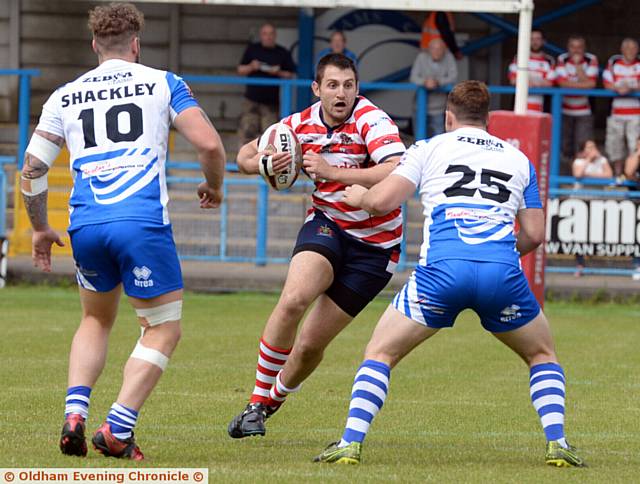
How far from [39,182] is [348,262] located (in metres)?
1.93

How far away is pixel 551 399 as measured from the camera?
6516 millimetres

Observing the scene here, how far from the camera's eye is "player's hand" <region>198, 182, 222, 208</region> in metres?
6.57

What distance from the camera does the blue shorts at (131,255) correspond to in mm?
6258

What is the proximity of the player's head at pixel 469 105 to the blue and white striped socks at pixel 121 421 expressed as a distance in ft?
6.84

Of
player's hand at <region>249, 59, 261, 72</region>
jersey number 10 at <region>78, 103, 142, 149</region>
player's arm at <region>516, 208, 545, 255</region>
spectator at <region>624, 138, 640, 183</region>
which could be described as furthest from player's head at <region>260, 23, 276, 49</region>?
jersey number 10 at <region>78, 103, 142, 149</region>

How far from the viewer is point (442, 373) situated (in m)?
10.5

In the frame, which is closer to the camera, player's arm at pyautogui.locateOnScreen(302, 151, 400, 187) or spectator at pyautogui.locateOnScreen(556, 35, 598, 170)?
player's arm at pyautogui.locateOnScreen(302, 151, 400, 187)

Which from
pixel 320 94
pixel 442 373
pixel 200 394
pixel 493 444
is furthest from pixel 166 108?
pixel 442 373

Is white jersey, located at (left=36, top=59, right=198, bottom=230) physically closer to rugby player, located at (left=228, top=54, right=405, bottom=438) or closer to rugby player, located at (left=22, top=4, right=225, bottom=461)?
rugby player, located at (left=22, top=4, right=225, bottom=461)

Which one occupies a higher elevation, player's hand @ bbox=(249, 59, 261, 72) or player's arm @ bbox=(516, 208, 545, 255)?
player's hand @ bbox=(249, 59, 261, 72)

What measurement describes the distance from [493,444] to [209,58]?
48.0ft

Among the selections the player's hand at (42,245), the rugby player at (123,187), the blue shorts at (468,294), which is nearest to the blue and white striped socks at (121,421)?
the rugby player at (123,187)

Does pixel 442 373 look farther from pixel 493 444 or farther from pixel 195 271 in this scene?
pixel 195 271

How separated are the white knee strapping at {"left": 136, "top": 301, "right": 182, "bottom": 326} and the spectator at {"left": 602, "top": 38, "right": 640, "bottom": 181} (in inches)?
464
